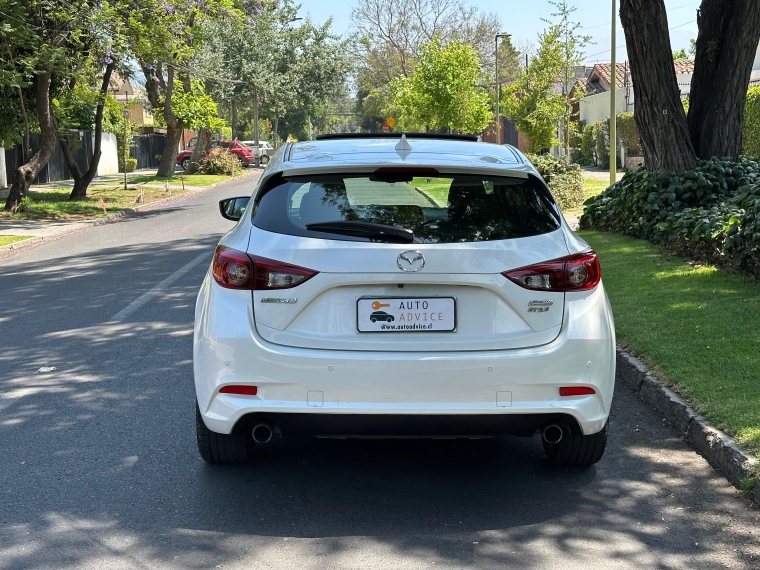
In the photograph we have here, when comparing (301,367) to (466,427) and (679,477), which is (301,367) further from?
(679,477)

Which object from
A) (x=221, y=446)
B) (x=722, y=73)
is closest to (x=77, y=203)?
(x=722, y=73)

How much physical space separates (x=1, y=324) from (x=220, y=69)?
50060 millimetres

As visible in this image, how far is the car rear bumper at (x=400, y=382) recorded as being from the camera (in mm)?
4199

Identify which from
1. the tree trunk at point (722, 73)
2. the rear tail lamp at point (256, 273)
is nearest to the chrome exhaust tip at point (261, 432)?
the rear tail lamp at point (256, 273)

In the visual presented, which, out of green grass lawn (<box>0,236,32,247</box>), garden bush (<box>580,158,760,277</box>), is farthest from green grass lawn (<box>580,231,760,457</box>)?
green grass lawn (<box>0,236,32,247</box>)

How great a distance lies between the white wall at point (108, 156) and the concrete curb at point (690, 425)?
133ft

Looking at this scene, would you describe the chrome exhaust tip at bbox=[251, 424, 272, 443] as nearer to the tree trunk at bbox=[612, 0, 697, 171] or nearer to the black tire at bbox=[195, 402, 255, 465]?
the black tire at bbox=[195, 402, 255, 465]

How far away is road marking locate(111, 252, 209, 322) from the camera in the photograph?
9648 mm

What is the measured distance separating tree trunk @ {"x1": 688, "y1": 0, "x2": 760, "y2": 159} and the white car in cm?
1064

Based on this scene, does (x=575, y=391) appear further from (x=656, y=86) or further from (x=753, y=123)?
(x=753, y=123)

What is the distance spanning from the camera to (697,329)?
25.1ft

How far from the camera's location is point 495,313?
168 inches

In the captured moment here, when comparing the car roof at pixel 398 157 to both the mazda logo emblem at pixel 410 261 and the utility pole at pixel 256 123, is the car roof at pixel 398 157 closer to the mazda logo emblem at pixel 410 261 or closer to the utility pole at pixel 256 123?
the mazda logo emblem at pixel 410 261

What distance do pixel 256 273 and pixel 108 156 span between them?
4382 centimetres
